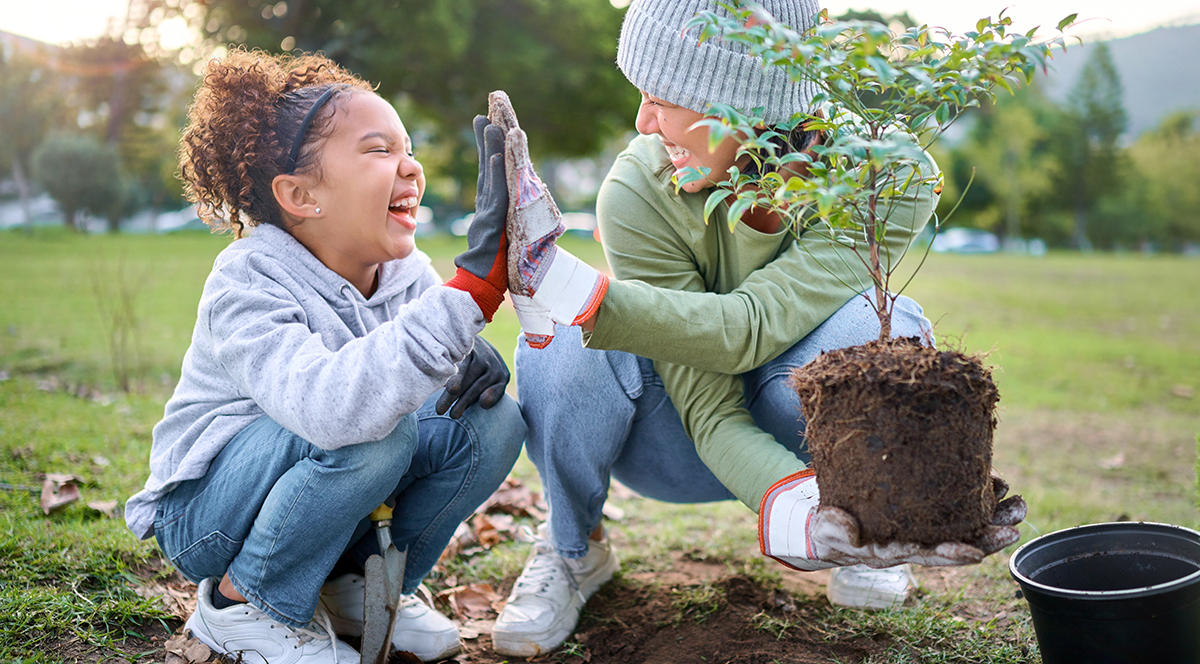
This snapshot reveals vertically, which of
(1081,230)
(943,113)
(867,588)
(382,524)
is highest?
(943,113)

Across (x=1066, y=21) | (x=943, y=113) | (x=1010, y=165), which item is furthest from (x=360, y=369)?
(x=1010, y=165)

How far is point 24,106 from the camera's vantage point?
12008mm

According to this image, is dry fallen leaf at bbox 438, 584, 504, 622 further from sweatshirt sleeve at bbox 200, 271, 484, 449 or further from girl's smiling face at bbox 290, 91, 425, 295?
girl's smiling face at bbox 290, 91, 425, 295

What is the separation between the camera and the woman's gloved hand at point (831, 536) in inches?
56.2

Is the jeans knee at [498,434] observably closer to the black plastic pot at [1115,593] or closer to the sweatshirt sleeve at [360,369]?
the sweatshirt sleeve at [360,369]

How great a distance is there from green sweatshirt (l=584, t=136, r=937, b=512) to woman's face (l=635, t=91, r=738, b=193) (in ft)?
0.31

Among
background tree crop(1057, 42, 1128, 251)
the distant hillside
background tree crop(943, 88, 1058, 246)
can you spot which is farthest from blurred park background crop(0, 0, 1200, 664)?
the distant hillside

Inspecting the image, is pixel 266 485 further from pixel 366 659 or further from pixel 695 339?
pixel 695 339

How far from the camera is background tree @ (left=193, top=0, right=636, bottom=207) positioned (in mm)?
13523

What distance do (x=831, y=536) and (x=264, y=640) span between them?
127 centimetres

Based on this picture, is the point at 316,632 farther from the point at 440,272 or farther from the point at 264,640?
the point at 440,272

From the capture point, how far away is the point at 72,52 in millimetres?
13914

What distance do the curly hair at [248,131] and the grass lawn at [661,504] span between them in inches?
40.4

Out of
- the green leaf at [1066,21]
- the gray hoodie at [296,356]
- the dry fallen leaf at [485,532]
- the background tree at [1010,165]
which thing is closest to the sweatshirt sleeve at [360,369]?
the gray hoodie at [296,356]
